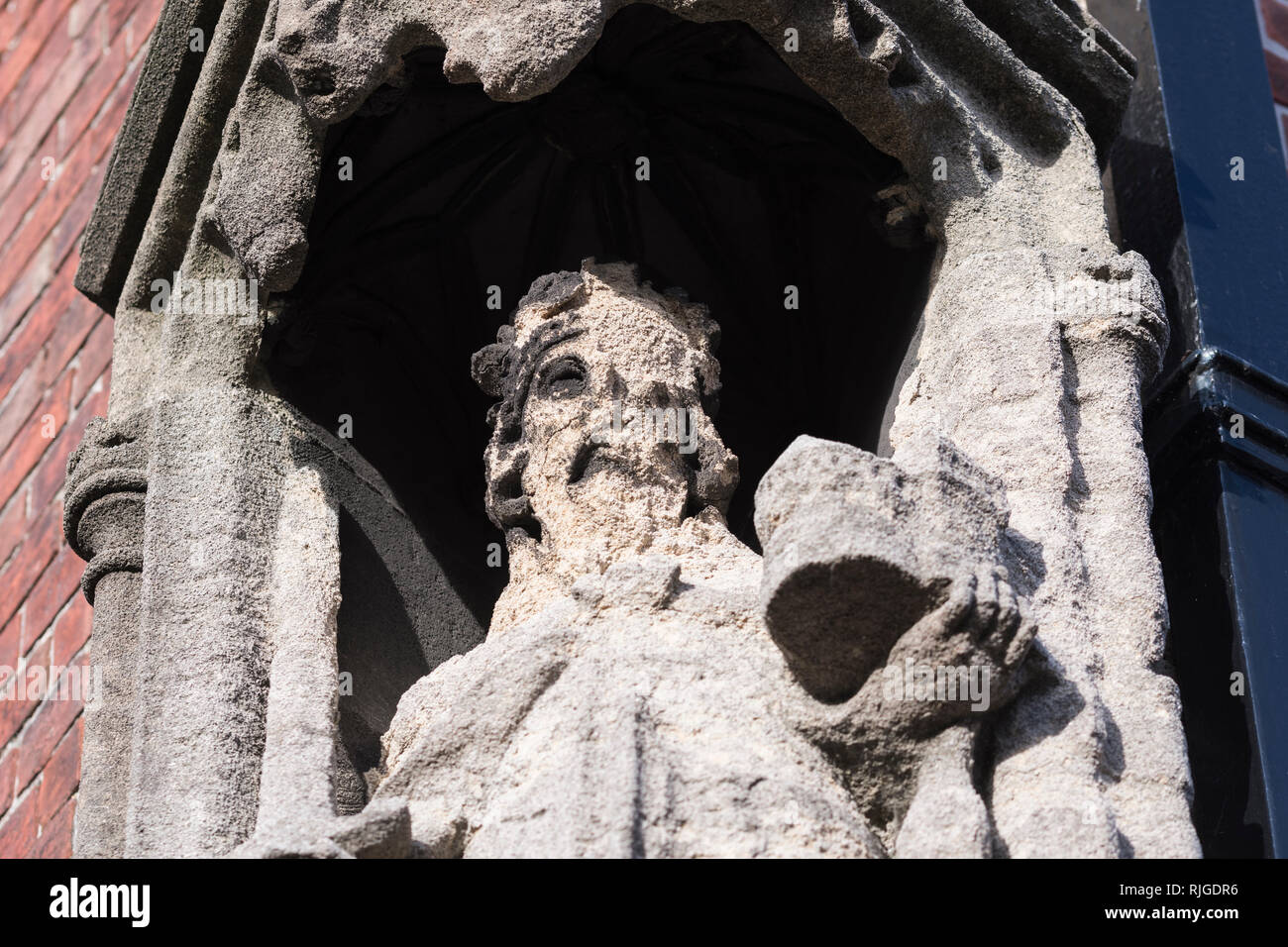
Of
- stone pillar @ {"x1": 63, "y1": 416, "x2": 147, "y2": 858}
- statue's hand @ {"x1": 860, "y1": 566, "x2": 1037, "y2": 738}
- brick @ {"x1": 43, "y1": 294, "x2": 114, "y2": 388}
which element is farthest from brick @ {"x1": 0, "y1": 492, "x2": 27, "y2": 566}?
statue's hand @ {"x1": 860, "y1": 566, "x2": 1037, "y2": 738}

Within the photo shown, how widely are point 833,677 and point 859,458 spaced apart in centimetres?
26

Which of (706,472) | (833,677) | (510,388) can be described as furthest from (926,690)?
(510,388)

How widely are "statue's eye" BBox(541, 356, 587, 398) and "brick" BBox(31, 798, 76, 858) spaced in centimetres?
134

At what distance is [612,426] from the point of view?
341 centimetres

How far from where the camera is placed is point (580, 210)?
4098 mm

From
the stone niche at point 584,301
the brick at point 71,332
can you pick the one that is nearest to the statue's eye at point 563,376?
the stone niche at point 584,301

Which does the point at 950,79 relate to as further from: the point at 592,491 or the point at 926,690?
the point at 926,690

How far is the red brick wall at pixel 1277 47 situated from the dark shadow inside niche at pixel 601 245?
1.06 m

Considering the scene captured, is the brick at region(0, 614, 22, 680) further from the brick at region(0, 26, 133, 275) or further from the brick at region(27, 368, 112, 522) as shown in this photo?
the brick at region(0, 26, 133, 275)

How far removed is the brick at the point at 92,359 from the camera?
4.97 meters

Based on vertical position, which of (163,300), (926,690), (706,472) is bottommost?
(926,690)

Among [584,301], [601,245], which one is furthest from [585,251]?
[584,301]

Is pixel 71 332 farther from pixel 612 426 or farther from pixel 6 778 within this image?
pixel 612 426

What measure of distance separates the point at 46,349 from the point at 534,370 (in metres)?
2.07
